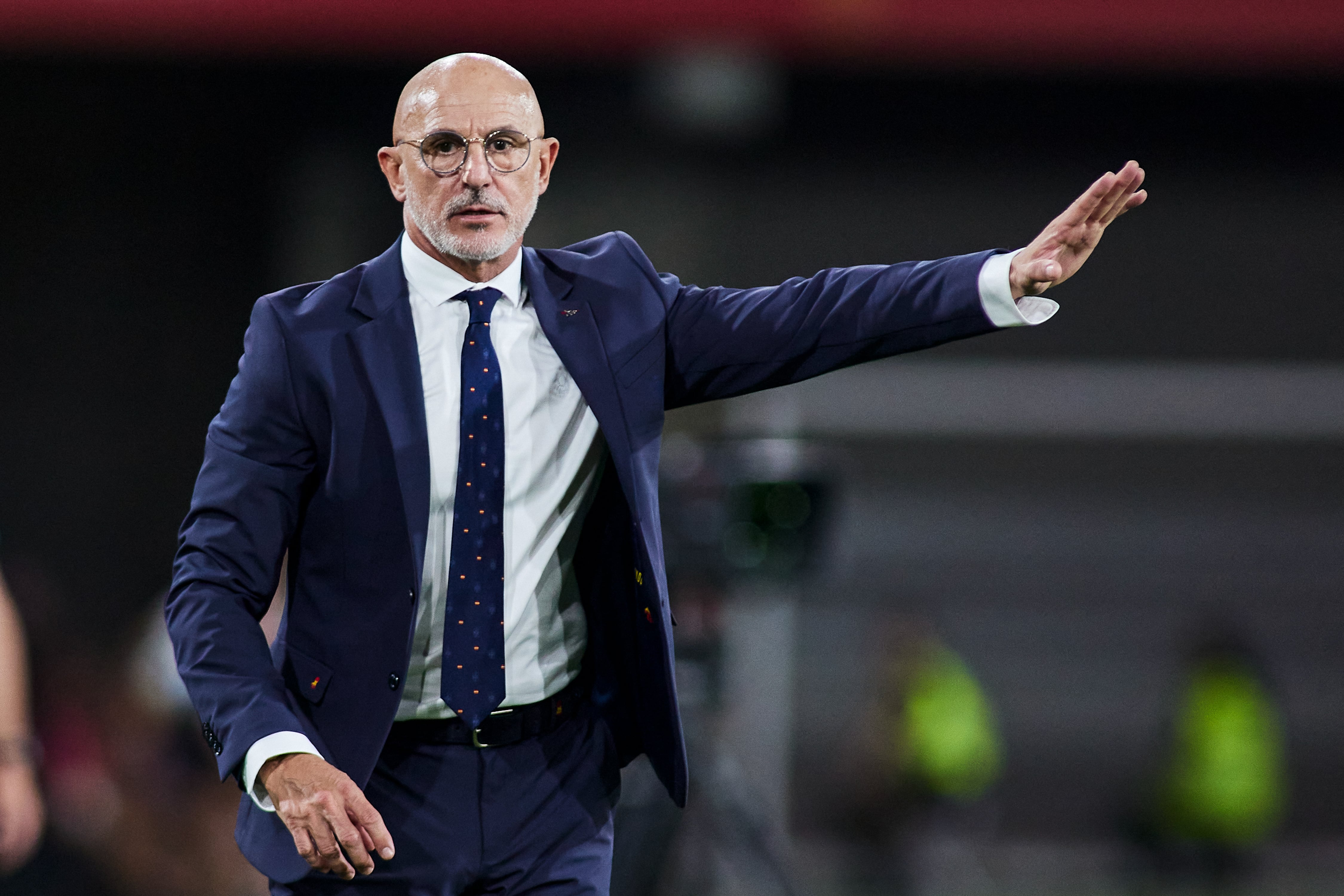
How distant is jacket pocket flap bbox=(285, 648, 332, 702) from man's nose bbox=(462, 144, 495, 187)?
2.14ft

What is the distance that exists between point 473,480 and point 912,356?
668 cm

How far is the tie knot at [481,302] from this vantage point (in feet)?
7.28

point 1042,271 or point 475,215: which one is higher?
point 475,215

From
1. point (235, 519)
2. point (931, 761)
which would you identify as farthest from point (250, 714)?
point (931, 761)

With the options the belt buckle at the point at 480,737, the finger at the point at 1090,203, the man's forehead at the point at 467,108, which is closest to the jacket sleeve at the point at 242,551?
the belt buckle at the point at 480,737

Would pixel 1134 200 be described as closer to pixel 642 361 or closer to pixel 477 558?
pixel 642 361

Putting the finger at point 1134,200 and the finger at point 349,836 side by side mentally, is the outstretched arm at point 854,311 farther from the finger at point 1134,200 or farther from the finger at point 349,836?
the finger at point 349,836

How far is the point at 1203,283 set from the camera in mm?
8945

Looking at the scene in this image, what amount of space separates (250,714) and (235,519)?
248 millimetres

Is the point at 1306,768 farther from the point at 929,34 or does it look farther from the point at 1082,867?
the point at 929,34

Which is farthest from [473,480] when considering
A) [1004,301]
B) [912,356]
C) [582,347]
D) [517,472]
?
[912,356]

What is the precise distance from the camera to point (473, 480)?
85.4 inches

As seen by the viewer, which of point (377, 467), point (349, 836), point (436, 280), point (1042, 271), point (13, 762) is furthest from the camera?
point (13, 762)

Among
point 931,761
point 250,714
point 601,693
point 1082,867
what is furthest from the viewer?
point 1082,867
